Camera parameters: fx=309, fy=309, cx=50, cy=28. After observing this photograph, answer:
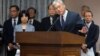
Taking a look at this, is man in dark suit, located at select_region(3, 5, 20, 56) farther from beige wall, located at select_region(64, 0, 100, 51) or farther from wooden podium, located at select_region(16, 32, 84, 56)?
wooden podium, located at select_region(16, 32, 84, 56)

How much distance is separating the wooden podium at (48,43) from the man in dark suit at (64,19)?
499 mm

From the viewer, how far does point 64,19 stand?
13.6 feet

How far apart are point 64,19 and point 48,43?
817 millimetres

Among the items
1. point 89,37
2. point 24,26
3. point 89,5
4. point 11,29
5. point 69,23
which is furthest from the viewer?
point 89,5

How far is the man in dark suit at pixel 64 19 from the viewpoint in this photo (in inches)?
151

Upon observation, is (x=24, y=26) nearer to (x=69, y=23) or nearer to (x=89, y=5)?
(x=69, y=23)

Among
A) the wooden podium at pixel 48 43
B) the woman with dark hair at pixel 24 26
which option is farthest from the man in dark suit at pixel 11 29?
the wooden podium at pixel 48 43

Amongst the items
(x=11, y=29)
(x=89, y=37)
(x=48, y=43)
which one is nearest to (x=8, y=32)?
(x=11, y=29)

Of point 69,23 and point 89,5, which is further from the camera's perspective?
point 89,5

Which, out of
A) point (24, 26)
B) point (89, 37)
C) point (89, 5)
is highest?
point (89, 5)

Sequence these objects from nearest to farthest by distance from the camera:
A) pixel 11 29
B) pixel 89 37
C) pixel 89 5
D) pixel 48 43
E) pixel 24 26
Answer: pixel 48 43 → pixel 89 37 → pixel 24 26 → pixel 11 29 → pixel 89 5

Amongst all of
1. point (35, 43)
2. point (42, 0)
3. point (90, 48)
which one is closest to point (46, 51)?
point (35, 43)

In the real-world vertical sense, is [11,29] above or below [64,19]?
below

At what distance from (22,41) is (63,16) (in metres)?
0.85
